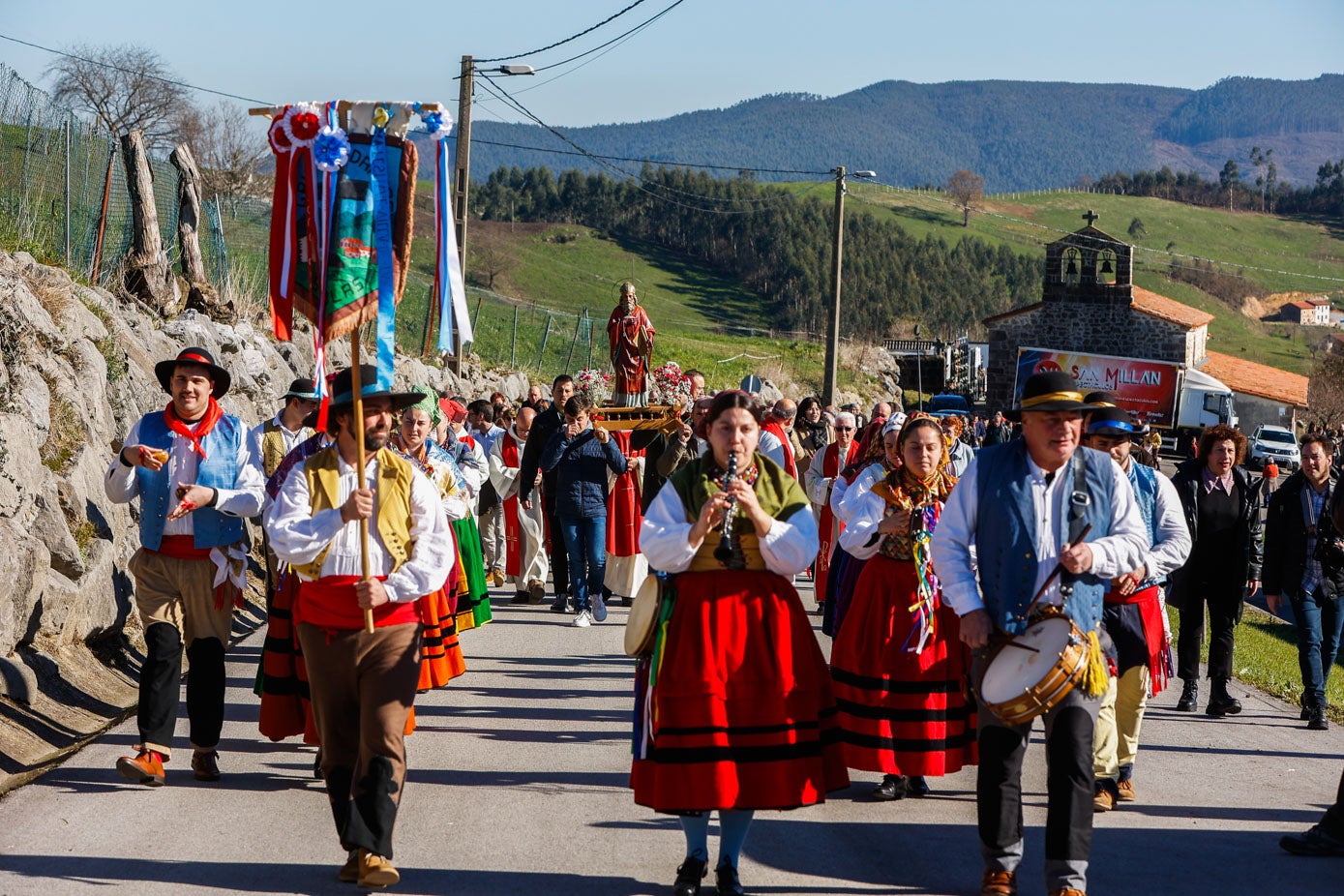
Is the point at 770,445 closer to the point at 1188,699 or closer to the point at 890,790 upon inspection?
the point at 1188,699

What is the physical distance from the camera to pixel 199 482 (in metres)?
6.84

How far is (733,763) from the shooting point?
5.21 m

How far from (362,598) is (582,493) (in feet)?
23.0

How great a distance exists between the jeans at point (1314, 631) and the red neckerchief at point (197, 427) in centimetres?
678

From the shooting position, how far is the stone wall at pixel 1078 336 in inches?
2611

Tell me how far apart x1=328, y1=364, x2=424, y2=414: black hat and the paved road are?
187 cm

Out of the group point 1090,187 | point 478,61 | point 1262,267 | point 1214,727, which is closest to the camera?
point 1214,727

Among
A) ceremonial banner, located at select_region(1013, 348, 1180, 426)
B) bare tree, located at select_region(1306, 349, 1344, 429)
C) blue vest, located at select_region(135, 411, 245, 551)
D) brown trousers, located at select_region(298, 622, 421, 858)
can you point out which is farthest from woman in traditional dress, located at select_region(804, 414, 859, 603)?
bare tree, located at select_region(1306, 349, 1344, 429)

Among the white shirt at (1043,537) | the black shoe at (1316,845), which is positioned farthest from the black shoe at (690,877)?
the black shoe at (1316,845)

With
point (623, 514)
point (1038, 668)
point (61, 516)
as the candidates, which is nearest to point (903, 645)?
point (1038, 668)

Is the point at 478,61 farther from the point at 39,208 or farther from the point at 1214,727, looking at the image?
the point at 1214,727

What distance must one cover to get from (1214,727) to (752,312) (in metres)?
97.9

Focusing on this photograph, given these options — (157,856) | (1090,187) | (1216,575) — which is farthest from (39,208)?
(1090,187)

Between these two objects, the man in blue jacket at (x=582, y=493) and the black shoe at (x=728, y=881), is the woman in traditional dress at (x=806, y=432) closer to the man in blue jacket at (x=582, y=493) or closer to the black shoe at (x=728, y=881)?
the man in blue jacket at (x=582, y=493)
